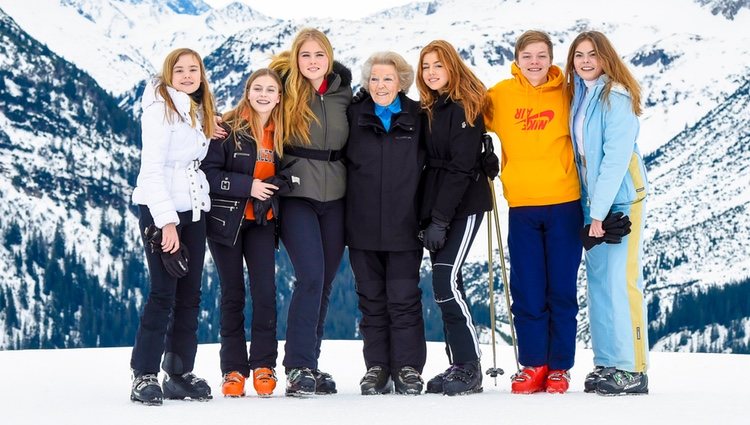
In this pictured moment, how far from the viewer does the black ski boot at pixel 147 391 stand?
6.61m

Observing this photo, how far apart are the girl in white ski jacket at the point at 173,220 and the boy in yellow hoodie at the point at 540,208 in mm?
2382

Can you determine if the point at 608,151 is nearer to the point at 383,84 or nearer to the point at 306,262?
the point at 383,84

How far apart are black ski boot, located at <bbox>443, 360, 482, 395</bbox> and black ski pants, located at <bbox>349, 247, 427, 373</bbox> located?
1.03 feet

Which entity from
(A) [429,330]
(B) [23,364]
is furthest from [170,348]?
(A) [429,330]

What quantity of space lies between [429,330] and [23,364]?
156504mm

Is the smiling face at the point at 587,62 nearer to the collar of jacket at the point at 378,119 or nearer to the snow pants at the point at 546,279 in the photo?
the snow pants at the point at 546,279

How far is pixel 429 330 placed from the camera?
165 m

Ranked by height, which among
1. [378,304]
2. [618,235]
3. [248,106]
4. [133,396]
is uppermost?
[248,106]

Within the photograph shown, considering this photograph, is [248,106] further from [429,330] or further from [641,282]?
[429,330]

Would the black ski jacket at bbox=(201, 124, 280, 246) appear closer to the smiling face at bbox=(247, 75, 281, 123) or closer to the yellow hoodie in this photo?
the smiling face at bbox=(247, 75, 281, 123)

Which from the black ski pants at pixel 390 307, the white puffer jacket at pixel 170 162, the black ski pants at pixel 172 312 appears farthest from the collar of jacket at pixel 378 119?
the black ski pants at pixel 172 312

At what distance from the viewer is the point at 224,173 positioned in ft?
23.5

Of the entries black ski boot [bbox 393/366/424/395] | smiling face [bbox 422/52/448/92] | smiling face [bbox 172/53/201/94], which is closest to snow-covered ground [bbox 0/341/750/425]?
black ski boot [bbox 393/366/424/395]

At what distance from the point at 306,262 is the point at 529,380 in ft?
6.72
